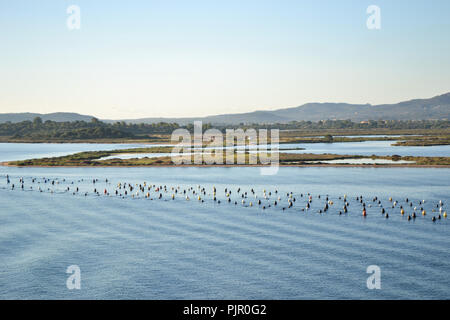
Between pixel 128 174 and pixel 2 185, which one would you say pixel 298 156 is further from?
pixel 2 185

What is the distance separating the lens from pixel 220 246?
5938 centimetres

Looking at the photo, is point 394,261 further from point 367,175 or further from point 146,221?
point 367,175

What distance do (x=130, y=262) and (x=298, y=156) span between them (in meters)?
122

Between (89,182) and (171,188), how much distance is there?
25.3 metres

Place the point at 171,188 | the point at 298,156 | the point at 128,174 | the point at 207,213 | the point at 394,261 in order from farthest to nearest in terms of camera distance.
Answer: the point at 298,156, the point at 128,174, the point at 171,188, the point at 207,213, the point at 394,261

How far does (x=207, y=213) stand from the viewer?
264 feet

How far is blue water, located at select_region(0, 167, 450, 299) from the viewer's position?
45.4 meters

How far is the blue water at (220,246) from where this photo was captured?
149 ft


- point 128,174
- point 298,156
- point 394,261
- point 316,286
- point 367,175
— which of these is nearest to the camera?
point 316,286

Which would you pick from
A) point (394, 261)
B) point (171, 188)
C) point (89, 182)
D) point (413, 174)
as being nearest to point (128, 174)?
point (89, 182)

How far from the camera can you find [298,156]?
6634 inches

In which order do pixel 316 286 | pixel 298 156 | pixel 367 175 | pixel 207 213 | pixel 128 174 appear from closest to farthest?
pixel 316 286 < pixel 207 213 < pixel 367 175 < pixel 128 174 < pixel 298 156
